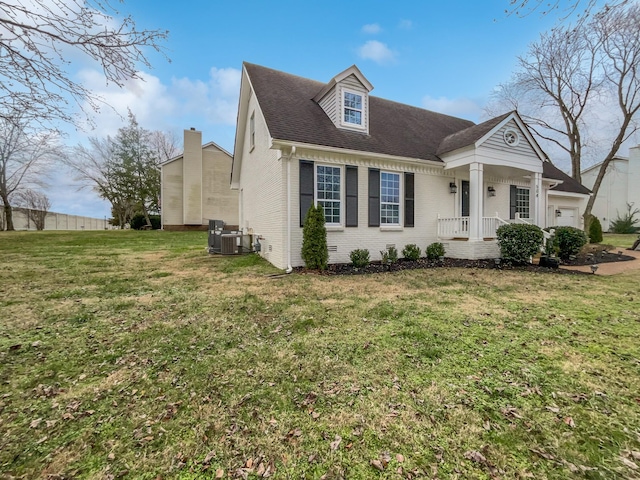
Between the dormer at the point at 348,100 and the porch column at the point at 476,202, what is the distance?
4070 mm

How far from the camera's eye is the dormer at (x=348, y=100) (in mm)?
10031

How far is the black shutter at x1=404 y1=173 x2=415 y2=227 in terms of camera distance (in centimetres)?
1053

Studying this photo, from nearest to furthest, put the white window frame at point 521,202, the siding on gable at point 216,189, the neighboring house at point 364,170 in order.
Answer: the neighboring house at point 364,170 < the white window frame at point 521,202 < the siding on gable at point 216,189

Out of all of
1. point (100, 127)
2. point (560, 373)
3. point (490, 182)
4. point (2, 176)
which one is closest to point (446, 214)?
point (490, 182)

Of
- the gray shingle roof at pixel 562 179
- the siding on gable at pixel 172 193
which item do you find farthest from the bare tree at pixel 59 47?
the siding on gable at pixel 172 193

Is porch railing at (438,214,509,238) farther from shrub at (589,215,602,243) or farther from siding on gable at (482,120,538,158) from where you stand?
shrub at (589,215,602,243)

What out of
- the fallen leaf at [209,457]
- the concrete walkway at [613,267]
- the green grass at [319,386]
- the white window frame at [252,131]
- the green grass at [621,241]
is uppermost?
the white window frame at [252,131]

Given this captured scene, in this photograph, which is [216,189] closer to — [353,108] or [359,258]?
[353,108]

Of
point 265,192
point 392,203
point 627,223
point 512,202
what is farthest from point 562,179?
point 627,223

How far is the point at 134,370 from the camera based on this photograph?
3.14m

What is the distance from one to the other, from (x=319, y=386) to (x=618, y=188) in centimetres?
3651

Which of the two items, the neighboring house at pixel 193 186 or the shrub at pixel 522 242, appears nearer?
the shrub at pixel 522 242

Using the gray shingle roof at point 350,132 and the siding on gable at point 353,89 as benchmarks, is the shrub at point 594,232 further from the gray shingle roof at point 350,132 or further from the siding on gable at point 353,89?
the siding on gable at point 353,89

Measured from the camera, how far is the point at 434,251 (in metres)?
10.8
